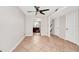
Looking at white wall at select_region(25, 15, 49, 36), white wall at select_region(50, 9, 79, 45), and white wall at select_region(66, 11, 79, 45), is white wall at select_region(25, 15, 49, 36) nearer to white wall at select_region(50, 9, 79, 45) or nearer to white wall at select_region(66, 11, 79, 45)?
white wall at select_region(50, 9, 79, 45)

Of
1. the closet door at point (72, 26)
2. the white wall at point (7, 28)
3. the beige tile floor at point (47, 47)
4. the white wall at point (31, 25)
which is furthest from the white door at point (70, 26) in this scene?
the white wall at point (31, 25)

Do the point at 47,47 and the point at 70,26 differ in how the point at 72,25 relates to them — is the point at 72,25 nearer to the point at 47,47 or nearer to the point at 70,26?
the point at 70,26

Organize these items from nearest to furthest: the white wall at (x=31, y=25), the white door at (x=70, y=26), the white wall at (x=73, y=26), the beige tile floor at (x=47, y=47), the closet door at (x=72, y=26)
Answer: the beige tile floor at (x=47, y=47) → the white wall at (x=73, y=26) → the closet door at (x=72, y=26) → the white door at (x=70, y=26) → the white wall at (x=31, y=25)

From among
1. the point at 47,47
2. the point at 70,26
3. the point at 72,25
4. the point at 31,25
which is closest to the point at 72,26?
the point at 72,25

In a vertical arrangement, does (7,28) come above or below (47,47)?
above

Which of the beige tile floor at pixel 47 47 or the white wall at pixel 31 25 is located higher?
the white wall at pixel 31 25

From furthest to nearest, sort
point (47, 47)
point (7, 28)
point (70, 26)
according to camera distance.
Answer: point (70, 26) → point (47, 47) → point (7, 28)

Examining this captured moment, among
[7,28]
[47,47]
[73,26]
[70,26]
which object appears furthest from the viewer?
[70,26]

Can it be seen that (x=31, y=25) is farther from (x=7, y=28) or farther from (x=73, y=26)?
(x=7, y=28)

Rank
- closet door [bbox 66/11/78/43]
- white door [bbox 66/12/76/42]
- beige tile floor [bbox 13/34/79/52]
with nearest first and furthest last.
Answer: beige tile floor [bbox 13/34/79/52]
closet door [bbox 66/11/78/43]
white door [bbox 66/12/76/42]

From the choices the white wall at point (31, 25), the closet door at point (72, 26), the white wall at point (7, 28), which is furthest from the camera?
the white wall at point (31, 25)

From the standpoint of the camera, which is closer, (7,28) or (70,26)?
(7,28)

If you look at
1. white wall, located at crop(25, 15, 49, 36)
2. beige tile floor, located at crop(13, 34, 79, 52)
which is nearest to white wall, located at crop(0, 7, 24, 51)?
beige tile floor, located at crop(13, 34, 79, 52)

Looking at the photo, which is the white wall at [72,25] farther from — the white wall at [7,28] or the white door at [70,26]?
the white wall at [7,28]
